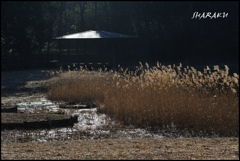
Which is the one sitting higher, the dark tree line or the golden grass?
the dark tree line

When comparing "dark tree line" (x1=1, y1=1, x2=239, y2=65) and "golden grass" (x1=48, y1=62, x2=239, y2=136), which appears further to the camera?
"dark tree line" (x1=1, y1=1, x2=239, y2=65)

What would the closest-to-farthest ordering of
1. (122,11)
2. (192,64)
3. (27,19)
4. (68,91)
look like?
(68,91), (192,64), (27,19), (122,11)

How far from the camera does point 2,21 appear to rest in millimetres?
25891

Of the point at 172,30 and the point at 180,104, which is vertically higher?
the point at 172,30

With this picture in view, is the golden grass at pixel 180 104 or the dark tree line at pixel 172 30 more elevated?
the dark tree line at pixel 172 30

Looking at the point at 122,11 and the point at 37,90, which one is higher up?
the point at 122,11

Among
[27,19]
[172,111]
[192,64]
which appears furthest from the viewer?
[27,19]

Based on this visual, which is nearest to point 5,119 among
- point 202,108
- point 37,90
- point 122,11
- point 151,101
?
point 151,101

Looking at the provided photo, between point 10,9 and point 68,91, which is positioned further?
point 10,9

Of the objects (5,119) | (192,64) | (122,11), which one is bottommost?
(5,119)

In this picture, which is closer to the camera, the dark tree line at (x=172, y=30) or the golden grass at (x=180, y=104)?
the golden grass at (x=180, y=104)

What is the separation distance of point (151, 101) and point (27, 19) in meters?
19.8

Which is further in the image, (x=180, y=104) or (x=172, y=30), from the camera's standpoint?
(x=172, y=30)

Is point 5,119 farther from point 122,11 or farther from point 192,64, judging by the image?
point 122,11
